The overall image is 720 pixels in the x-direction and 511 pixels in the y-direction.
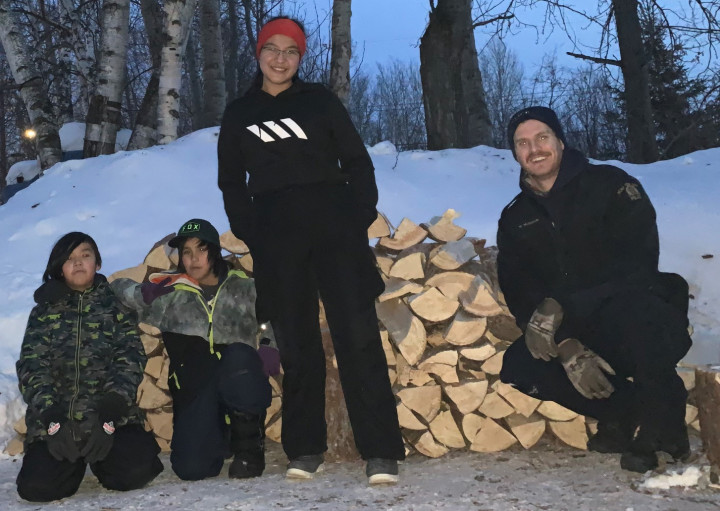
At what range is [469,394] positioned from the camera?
3.24 meters

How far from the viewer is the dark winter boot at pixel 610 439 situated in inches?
112

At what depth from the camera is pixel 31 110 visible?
23.4ft

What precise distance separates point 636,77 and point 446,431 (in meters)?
5.89

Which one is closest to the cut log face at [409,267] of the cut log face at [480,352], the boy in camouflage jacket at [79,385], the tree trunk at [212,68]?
the cut log face at [480,352]

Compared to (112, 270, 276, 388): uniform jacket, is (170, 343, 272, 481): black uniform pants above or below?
below

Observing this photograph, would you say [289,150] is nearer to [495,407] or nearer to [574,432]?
[495,407]

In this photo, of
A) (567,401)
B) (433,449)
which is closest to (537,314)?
(567,401)

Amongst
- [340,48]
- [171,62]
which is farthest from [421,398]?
[340,48]

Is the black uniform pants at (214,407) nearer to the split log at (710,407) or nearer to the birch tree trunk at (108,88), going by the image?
the split log at (710,407)

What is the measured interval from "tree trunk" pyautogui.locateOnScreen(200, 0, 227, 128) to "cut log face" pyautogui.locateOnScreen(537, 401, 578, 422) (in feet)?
22.7

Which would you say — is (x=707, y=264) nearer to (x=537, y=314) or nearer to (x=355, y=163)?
(x=537, y=314)

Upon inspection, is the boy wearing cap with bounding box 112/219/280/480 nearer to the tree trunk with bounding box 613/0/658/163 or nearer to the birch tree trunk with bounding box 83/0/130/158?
the birch tree trunk with bounding box 83/0/130/158

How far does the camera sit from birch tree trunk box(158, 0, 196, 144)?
257 inches

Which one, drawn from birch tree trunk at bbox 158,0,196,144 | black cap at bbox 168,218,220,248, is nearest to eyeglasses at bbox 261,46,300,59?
black cap at bbox 168,218,220,248
